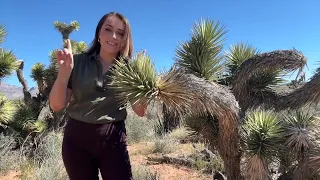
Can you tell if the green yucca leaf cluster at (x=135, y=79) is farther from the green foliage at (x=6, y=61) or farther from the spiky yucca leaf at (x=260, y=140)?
the green foliage at (x=6, y=61)

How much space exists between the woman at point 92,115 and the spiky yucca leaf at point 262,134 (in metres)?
1.54

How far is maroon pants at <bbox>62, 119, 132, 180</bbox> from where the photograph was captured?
6.98 feet

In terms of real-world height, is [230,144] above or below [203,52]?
below

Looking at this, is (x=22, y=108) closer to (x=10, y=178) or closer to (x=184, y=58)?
(x=10, y=178)

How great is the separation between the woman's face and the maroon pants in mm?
522

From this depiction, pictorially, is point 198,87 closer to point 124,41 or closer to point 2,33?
point 124,41

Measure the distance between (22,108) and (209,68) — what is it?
6.18 m

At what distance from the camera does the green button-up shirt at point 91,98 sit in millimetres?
2152

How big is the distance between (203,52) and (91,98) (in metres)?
1.58

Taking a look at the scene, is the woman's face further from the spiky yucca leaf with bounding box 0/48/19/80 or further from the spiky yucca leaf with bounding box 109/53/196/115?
the spiky yucca leaf with bounding box 0/48/19/80

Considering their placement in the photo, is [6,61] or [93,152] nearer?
[93,152]

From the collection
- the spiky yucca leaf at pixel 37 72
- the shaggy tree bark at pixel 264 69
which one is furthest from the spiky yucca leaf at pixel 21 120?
the shaggy tree bark at pixel 264 69

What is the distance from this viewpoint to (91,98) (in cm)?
217

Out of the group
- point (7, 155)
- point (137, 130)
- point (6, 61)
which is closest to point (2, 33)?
point (6, 61)
